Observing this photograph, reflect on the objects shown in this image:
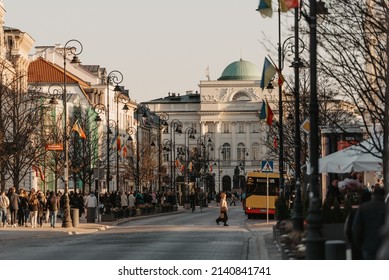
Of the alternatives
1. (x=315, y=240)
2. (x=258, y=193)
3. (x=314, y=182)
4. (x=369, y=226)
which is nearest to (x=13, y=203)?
(x=258, y=193)

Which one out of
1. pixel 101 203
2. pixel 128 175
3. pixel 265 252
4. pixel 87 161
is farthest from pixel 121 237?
pixel 128 175

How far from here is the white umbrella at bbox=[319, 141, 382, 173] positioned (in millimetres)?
36594

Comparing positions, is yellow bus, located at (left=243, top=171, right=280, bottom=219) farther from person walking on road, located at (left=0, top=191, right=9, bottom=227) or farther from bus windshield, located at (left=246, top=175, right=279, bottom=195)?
person walking on road, located at (left=0, top=191, right=9, bottom=227)

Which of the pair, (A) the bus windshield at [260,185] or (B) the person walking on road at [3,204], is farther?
(A) the bus windshield at [260,185]

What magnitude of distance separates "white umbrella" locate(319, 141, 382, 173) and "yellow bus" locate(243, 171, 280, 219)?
34.3 metres

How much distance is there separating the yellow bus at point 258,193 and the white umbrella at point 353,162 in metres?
34.3

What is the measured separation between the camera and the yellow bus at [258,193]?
7425cm

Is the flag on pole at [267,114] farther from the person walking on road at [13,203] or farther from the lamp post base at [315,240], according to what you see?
the lamp post base at [315,240]

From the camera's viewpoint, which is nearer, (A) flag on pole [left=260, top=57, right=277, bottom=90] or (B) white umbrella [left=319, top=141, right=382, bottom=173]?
(B) white umbrella [left=319, top=141, right=382, bottom=173]

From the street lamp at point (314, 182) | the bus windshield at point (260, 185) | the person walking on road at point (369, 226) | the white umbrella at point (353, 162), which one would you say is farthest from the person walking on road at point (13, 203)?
the person walking on road at point (369, 226)

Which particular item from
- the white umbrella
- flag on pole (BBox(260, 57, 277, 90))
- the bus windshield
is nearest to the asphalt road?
the white umbrella

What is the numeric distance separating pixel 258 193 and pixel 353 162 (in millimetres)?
39025
